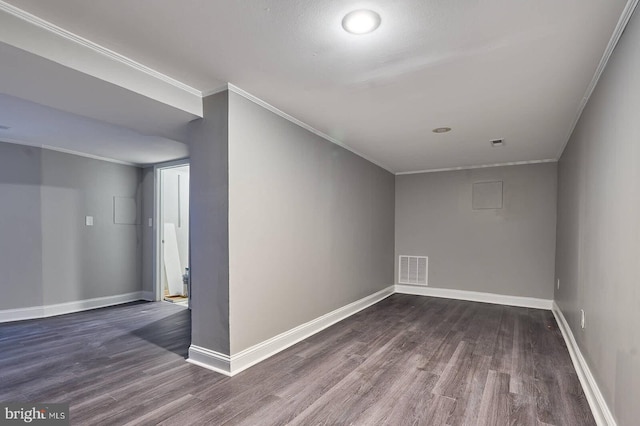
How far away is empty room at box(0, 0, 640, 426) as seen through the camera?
172 cm

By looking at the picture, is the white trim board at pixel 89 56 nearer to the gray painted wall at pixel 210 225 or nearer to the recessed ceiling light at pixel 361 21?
the gray painted wall at pixel 210 225

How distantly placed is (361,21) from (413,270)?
15.8 feet

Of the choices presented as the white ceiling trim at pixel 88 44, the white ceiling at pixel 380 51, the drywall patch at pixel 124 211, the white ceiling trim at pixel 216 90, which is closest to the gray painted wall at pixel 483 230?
the white ceiling at pixel 380 51

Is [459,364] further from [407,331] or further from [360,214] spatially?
[360,214]

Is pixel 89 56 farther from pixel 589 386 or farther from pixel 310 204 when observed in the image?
pixel 589 386

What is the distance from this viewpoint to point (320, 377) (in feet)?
8.08

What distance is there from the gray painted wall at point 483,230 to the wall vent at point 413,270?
0.09 metres

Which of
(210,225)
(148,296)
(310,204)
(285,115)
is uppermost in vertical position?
(285,115)

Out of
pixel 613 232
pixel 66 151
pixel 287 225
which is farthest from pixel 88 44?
pixel 66 151

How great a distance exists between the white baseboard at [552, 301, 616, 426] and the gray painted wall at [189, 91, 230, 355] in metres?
2.45

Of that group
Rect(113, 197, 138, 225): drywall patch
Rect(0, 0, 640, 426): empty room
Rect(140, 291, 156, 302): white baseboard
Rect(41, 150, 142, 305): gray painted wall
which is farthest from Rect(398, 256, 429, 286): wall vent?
Rect(113, 197, 138, 225): drywall patch

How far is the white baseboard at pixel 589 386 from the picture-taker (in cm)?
185

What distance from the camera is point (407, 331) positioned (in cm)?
361

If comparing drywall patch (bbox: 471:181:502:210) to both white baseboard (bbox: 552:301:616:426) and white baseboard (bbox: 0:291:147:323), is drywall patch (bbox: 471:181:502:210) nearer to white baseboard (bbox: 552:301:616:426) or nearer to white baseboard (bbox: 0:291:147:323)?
white baseboard (bbox: 552:301:616:426)
